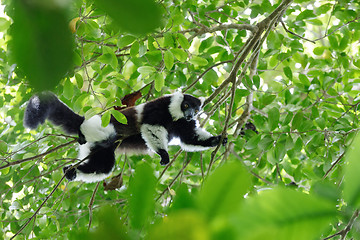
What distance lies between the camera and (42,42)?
354mm

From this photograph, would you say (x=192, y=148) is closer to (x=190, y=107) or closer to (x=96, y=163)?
(x=190, y=107)

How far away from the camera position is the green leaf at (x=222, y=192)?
0.52 meters

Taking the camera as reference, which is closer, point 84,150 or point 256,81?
Answer: point 256,81

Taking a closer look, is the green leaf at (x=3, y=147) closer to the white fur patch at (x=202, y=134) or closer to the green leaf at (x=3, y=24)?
the green leaf at (x=3, y=24)

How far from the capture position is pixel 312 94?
496cm

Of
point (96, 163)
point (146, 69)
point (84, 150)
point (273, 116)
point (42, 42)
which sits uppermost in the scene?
point (42, 42)

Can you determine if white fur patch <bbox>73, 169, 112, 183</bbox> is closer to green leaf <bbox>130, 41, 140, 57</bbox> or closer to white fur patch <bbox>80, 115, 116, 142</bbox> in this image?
white fur patch <bbox>80, 115, 116, 142</bbox>

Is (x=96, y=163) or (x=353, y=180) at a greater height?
(x=353, y=180)

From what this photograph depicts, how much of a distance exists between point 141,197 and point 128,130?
4.62 meters

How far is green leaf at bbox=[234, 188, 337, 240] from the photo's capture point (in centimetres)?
48

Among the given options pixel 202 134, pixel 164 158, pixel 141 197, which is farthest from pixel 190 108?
pixel 141 197

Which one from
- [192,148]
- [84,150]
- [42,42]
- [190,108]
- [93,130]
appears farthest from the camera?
[190,108]

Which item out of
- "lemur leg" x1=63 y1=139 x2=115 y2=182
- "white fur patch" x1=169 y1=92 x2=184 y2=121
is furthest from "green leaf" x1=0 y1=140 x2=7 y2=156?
"white fur patch" x1=169 y1=92 x2=184 y2=121

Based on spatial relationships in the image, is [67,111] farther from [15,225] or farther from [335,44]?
[335,44]
